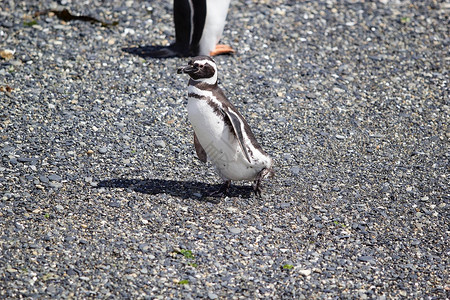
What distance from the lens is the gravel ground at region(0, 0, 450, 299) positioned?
11.9ft

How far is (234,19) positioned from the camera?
6.90 metres

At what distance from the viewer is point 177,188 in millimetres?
4395

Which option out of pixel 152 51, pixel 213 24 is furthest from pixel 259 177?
pixel 152 51

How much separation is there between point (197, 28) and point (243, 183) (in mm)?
2054

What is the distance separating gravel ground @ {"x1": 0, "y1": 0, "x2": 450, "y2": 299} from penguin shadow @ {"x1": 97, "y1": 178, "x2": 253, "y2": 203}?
2 cm

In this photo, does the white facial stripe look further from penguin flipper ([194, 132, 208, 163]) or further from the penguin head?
penguin flipper ([194, 132, 208, 163])

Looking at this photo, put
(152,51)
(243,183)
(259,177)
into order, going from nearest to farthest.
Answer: (259,177) < (243,183) < (152,51)

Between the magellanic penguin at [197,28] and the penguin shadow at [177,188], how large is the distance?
6.68ft

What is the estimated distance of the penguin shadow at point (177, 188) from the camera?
431 centimetres

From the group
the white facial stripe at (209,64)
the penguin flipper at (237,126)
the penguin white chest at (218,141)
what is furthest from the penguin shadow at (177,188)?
the white facial stripe at (209,64)

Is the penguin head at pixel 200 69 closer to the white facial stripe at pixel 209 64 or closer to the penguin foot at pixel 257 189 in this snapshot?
the white facial stripe at pixel 209 64

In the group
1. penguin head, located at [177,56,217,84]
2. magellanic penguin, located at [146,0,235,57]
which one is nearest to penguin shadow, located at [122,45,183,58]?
magellanic penguin, located at [146,0,235,57]

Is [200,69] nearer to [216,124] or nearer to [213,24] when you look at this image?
[216,124]

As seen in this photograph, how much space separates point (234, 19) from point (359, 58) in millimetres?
1417
